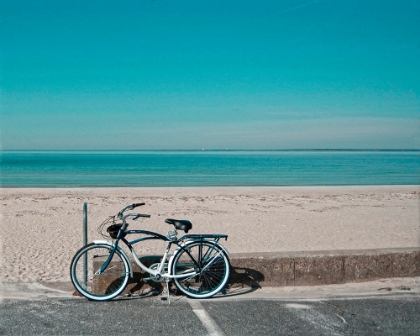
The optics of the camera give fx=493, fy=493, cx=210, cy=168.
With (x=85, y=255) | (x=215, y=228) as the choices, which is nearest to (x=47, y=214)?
(x=215, y=228)

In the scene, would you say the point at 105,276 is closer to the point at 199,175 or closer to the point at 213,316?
the point at 213,316

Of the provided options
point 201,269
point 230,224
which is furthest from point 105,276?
point 230,224

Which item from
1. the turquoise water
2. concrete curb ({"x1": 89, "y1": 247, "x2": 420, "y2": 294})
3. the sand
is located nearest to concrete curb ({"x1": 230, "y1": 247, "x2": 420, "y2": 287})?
concrete curb ({"x1": 89, "y1": 247, "x2": 420, "y2": 294})

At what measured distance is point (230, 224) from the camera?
47.3 feet

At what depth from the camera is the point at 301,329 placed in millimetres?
4812

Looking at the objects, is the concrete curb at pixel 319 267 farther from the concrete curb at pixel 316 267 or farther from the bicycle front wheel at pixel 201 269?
the bicycle front wheel at pixel 201 269

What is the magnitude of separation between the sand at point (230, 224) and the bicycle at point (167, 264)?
211cm

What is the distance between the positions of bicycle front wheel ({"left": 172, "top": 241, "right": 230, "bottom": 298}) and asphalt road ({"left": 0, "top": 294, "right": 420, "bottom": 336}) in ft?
0.57

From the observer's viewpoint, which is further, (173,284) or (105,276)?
(173,284)

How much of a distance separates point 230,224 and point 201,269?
27.8 ft

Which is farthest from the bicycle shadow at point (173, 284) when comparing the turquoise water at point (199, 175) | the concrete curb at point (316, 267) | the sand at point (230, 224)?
the turquoise water at point (199, 175)

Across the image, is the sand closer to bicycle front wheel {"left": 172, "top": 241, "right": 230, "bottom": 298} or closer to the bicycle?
the bicycle

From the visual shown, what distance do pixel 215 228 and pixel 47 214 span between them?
19.6 feet

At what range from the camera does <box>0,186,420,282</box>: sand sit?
9.88 m
